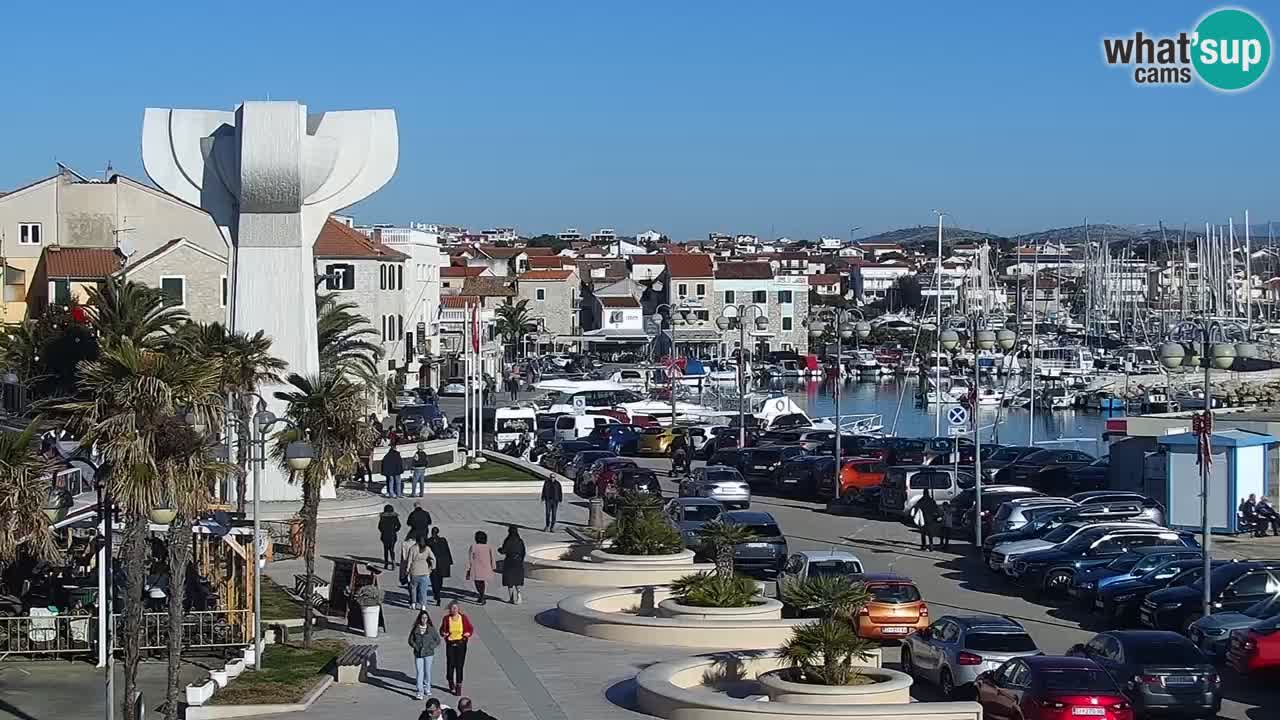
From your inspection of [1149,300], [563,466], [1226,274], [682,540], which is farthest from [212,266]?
[1149,300]

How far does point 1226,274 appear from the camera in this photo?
152 metres

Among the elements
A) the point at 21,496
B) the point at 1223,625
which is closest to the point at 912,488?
the point at 1223,625

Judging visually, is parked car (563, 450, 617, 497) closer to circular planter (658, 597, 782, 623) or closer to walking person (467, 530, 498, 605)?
walking person (467, 530, 498, 605)

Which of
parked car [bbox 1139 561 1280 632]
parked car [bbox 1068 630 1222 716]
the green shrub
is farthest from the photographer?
parked car [bbox 1139 561 1280 632]

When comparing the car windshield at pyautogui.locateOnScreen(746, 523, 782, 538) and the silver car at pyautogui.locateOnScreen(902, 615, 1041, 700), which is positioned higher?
the car windshield at pyautogui.locateOnScreen(746, 523, 782, 538)

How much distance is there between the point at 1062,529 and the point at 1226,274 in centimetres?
12335

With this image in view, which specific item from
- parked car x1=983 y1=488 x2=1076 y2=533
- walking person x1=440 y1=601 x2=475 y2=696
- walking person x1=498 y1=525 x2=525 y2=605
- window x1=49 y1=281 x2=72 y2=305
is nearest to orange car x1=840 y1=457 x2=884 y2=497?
parked car x1=983 y1=488 x2=1076 y2=533

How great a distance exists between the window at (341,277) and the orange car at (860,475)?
122ft

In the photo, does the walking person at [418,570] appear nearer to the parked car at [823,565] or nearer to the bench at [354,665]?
the bench at [354,665]

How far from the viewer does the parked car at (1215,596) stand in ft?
90.4

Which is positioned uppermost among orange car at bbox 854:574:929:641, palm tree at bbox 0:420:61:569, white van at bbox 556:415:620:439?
palm tree at bbox 0:420:61:569

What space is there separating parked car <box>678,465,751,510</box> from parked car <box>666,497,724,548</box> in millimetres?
6232

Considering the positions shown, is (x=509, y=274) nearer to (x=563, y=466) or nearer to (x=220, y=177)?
(x=563, y=466)

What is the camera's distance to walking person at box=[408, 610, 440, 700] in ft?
71.3
